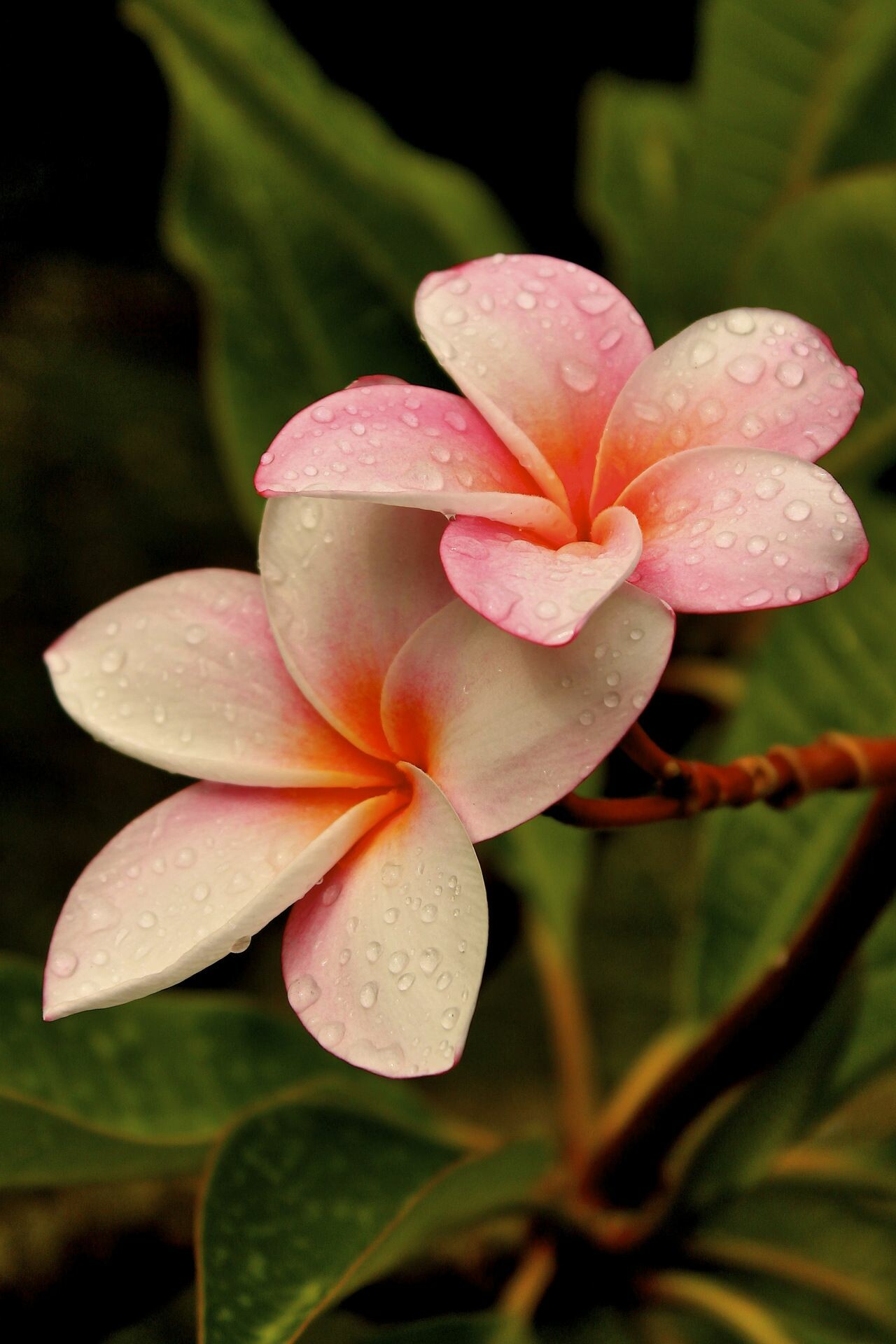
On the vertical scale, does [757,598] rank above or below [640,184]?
above

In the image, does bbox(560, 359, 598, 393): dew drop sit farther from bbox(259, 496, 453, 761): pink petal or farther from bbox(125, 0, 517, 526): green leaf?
bbox(125, 0, 517, 526): green leaf

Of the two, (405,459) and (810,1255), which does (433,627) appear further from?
(810,1255)

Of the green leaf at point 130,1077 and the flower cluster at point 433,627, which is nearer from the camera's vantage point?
the flower cluster at point 433,627

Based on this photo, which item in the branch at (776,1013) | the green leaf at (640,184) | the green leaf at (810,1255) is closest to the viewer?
the branch at (776,1013)

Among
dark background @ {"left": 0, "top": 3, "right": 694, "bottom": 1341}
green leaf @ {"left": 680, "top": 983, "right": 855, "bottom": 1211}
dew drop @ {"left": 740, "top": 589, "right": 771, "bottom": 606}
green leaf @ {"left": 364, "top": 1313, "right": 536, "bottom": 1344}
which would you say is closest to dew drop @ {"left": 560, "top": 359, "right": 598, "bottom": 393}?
dew drop @ {"left": 740, "top": 589, "right": 771, "bottom": 606}

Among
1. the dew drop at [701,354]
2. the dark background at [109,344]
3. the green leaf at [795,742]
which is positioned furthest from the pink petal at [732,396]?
the dark background at [109,344]

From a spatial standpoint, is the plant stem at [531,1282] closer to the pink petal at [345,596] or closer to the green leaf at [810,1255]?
the green leaf at [810,1255]

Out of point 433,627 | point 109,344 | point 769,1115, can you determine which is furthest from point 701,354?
point 109,344

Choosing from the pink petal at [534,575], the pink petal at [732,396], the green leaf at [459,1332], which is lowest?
the green leaf at [459,1332]
